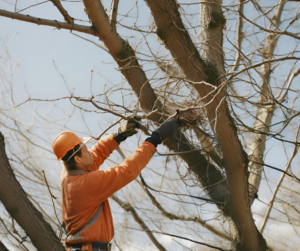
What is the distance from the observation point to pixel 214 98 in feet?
6.97

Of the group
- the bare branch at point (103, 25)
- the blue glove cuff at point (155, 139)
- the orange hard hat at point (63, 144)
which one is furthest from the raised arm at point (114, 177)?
the bare branch at point (103, 25)

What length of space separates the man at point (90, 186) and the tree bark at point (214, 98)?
54 centimetres

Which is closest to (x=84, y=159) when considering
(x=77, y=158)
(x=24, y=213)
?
(x=77, y=158)

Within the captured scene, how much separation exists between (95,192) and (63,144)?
467mm

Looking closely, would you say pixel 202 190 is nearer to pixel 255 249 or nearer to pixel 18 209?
pixel 255 249

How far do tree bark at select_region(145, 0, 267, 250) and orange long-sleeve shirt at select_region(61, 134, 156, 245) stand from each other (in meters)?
0.79

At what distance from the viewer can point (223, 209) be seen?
9.54ft

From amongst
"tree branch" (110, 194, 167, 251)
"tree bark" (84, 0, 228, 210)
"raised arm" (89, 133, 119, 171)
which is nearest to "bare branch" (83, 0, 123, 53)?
"tree bark" (84, 0, 228, 210)

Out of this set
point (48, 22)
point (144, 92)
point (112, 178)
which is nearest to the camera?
point (112, 178)

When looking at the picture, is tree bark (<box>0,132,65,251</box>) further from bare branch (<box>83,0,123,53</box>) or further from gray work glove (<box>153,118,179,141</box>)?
bare branch (<box>83,0,123,53</box>)

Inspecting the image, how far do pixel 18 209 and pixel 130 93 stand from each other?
1.64m

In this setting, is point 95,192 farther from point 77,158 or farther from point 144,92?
point 144,92

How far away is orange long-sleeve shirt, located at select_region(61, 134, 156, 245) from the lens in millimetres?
1708

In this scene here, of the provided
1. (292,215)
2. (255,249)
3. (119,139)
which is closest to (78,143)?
(119,139)
